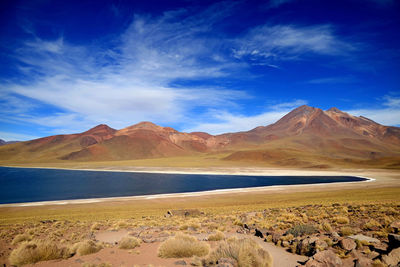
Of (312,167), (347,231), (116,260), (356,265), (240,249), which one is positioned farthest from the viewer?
(312,167)

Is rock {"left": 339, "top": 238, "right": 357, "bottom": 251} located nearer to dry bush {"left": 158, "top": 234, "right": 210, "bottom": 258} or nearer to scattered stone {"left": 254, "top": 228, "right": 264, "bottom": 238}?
scattered stone {"left": 254, "top": 228, "right": 264, "bottom": 238}

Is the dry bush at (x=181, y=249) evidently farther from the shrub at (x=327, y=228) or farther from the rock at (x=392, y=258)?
the shrub at (x=327, y=228)

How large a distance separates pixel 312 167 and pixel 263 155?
124 feet

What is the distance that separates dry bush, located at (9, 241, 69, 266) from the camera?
7.19m

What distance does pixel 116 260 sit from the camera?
7.62 m

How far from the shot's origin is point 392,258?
6004 mm

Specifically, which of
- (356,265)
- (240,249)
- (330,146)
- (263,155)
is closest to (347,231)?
(356,265)

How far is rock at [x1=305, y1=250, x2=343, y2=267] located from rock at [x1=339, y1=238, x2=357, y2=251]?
52.1 inches

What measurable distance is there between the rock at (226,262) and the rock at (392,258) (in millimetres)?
3744

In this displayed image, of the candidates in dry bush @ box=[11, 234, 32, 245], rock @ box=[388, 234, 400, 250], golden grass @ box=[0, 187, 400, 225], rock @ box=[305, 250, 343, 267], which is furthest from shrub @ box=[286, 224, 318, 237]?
dry bush @ box=[11, 234, 32, 245]

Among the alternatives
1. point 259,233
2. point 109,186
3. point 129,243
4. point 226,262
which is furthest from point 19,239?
point 109,186

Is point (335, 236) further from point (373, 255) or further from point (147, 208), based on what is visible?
point (147, 208)

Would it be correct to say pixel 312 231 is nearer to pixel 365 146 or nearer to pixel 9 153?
pixel 365 146

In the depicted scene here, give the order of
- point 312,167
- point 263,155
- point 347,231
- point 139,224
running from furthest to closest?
point 263,155 < point 312,167 < point 139,224 < point 347,231
